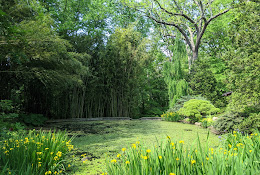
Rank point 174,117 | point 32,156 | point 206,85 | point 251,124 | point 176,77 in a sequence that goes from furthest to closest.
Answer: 1. point 176,77
2. point 206,85
3. point 174,117
4. point 251,124
5. point 32,156

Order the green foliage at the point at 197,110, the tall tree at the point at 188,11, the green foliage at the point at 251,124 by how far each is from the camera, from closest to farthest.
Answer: the green foliage at the point at 251,124
the green foliage at the point at 197,110
the tall tree at the point at 188,11

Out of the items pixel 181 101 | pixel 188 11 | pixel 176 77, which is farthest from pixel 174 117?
pixel 188 11

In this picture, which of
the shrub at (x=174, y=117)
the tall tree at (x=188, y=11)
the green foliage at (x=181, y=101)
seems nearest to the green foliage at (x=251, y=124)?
the shrub at (x=174, y=117)

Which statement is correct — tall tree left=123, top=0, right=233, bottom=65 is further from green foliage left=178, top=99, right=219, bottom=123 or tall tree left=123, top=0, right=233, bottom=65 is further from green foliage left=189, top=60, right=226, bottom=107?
green foliage left=178, top=99, right=219, bottom=123

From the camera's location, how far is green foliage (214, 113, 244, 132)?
4094 millimetres

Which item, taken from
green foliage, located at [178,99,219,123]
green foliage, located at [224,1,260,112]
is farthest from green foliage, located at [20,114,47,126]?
green foliage, located at [224,1,260,112]

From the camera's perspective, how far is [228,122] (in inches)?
167

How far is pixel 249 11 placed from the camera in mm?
3855

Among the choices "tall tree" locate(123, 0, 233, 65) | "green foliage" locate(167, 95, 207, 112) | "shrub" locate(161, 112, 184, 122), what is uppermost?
"tall tree" locate(123, 0, 233, 65)

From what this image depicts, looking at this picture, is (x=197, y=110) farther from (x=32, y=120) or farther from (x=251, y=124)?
(x=32, y=120)

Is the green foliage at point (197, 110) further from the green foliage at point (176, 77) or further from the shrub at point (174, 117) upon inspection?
the green foliage at point (176, 77)

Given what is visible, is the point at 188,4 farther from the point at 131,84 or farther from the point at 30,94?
the point at 30,94

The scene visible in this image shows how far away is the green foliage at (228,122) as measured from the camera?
161 inches

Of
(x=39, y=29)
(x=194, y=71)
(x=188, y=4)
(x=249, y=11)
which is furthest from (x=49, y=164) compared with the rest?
(x=188, y=4)
